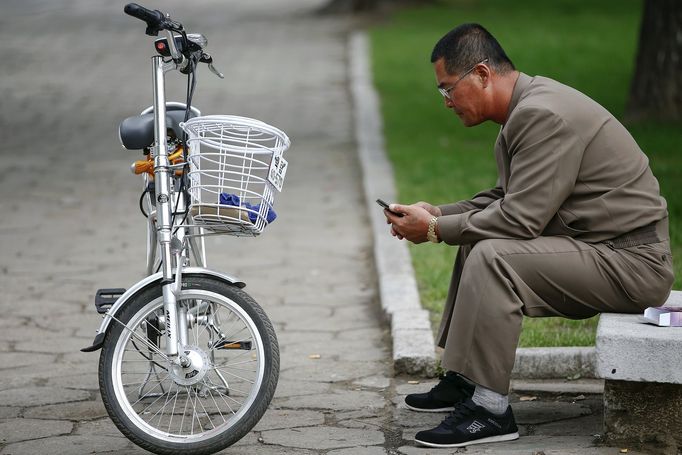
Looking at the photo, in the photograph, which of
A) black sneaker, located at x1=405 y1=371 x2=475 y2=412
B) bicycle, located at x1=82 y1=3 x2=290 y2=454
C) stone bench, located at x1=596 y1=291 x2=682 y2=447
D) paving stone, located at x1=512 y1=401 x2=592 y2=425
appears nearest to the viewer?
stone bench, located at x1=596 y1=291 x2=682 y2=447

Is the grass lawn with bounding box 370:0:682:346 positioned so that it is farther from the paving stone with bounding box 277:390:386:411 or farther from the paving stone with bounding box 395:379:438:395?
the paving stone with bounding box 277:390:386:411

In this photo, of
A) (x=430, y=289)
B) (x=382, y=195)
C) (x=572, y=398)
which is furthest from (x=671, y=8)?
(x=572, y=398)

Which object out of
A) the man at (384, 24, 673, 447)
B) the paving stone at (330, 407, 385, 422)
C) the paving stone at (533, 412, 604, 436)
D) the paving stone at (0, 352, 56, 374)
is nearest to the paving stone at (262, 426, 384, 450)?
the paving stone at (330, 407, 385, 422)

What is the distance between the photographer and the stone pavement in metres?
4.54

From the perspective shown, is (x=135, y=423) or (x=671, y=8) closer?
(x=135, y=423)

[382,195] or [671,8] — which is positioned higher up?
[671,8]

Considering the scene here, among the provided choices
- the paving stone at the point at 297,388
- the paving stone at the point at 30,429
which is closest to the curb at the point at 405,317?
the paving stone at the point at 297,388

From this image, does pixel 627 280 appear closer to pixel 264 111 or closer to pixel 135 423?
pixel 135 423

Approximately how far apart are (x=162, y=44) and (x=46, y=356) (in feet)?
7.03

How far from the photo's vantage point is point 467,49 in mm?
4262

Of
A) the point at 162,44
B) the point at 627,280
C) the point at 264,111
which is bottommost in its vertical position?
the point at 264,111

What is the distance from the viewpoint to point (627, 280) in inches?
164

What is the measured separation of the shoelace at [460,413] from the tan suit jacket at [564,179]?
0.61 metres

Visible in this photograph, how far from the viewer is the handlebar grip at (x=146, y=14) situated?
3.91m
